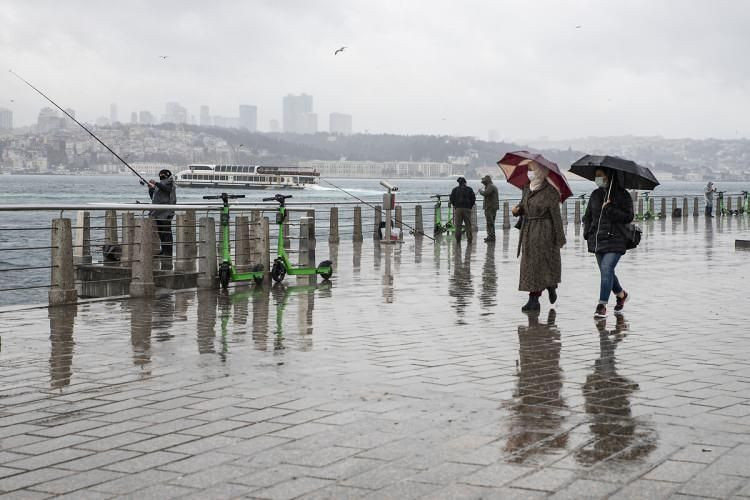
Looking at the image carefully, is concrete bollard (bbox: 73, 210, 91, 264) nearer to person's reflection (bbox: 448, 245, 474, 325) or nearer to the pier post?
person's reflection (bbox: 448, 245, 474, 325)

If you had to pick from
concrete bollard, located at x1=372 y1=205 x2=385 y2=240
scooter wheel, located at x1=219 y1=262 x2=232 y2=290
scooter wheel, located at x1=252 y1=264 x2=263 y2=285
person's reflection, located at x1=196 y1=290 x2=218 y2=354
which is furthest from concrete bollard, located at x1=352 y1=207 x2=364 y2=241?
person's reflection, located at x1=196 y1=290 x2=218 y2=354

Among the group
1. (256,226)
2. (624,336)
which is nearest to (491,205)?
(256,226)

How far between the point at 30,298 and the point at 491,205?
12315 millimetres

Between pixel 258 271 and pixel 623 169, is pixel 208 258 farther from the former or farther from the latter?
pixel 623 169

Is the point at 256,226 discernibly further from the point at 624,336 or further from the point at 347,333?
the point at 624,336

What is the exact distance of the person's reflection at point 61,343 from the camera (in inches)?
299

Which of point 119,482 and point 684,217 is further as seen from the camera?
point 684,217

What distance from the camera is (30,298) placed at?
28.2 metres

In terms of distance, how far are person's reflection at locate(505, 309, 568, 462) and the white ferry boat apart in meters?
114

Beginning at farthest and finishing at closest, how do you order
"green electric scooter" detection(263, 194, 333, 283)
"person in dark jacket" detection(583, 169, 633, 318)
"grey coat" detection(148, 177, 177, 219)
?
1. "grey coat" detection(148, 177, 177, 219)
2. "green electric scooter" detection(263, 194, 333, 283)
3. "person in dark jacket" detection(583, 169, 633, 318)

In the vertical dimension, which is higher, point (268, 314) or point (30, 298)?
point (268, 314)

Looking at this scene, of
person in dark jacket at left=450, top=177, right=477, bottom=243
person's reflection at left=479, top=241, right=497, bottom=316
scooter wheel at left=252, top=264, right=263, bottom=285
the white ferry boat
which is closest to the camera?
person's reflection at left=479, top=241, right=497, bottom=316

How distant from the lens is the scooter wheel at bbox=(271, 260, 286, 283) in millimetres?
15211

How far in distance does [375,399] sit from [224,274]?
7.58 meters
